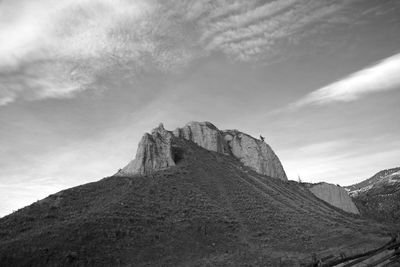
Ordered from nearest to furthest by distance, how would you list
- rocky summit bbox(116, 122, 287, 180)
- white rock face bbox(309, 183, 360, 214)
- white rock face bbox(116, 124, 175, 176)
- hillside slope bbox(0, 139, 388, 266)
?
hillside slope bbox(0, 139, 388, 266) < white rock face bbox(116, 124, 175, 176) < rocky summit bbox(116, 122, 287, 180) < white rock face bbox(309, 183, 360, 214)

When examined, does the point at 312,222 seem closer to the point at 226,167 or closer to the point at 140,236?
the point at 226,167

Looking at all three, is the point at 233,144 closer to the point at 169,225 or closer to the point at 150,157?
the point at 150,157

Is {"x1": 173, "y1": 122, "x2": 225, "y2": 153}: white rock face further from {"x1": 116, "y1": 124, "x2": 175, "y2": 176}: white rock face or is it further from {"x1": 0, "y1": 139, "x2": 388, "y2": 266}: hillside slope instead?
{"x1": 0, "y1": 139, "x2": 388, "y2": 266}: hillside slope

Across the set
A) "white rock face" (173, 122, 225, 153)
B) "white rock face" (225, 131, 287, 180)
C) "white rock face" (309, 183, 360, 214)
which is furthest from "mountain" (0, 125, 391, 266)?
"white rock face" (309, 183, 360, 214)

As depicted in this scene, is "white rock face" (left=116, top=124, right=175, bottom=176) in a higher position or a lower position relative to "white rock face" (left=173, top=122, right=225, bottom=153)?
lower

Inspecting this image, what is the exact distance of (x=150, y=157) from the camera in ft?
226

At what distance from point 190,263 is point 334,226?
3187 cm

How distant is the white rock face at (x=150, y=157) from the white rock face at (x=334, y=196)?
51.7 metres

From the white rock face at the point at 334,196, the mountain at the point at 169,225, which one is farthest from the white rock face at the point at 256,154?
the mountain at the point at 169,225

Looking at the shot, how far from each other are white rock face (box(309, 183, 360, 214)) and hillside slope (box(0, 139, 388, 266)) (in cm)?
3602

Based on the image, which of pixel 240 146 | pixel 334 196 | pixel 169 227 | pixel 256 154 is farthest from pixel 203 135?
pixel 169 227

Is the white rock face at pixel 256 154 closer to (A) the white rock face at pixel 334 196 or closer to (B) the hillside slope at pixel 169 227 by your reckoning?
(A) the white rock face at pixel 334 196

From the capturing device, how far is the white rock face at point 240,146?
95188 millimetres

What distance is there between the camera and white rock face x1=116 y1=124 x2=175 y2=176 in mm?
66625
